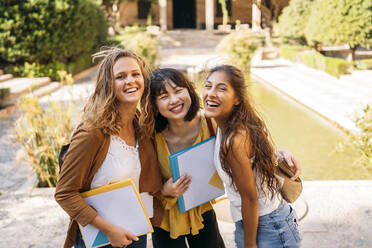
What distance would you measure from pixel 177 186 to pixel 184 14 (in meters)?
31.3

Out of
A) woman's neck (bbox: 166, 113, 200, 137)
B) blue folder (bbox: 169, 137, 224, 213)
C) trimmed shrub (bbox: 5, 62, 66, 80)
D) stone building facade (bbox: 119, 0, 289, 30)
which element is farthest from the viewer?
stone building facade (bbox: 119, 0, 289, 30)

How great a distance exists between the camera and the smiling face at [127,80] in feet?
5.08

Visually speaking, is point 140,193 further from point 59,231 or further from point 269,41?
point 269,41

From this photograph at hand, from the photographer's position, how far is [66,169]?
56.9 inches

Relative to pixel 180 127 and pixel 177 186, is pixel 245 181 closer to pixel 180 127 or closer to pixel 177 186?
pixel 177 186

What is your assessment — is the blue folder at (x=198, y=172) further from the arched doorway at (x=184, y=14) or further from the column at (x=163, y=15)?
the arched doorway at (x=184, y=14)

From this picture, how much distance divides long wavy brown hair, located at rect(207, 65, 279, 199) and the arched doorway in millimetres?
30869

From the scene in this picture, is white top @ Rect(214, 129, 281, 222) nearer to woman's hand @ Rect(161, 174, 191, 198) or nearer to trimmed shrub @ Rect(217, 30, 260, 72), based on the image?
woman's hand @ Rect(161, 174, 191, 198)

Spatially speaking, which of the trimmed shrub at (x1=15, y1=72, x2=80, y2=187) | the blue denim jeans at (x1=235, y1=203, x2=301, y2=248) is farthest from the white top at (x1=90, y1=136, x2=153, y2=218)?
the trimmed shrub at (x1=15, y1=72, x2=80, y2=187)

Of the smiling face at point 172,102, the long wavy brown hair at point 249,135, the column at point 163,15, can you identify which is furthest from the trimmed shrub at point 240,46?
the column at point 163,15

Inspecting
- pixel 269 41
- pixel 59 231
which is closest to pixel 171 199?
pixel 59 231

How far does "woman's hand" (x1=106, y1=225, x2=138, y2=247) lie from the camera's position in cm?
153

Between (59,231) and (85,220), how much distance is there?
62.6 inches

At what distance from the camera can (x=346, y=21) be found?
1082cm
